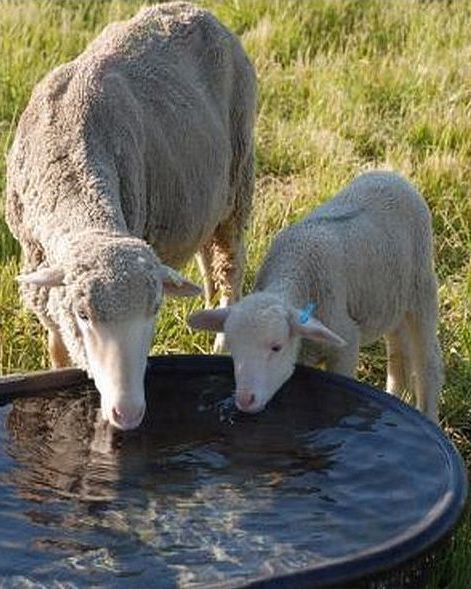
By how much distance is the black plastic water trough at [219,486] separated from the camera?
3.30 m

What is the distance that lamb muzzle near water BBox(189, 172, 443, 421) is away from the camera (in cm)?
412

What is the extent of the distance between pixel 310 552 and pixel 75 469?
2.76ft

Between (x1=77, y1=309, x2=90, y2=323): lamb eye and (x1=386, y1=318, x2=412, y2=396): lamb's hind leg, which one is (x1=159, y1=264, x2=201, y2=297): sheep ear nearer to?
(x1=77, y1=309, x2=90, y2=323): lamb eye

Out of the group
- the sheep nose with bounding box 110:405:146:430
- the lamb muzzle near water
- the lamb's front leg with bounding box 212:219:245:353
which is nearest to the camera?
the sheep nose with bounding box 110:405:146:430

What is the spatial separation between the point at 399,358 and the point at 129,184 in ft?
4.49

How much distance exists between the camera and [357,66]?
8.69 m

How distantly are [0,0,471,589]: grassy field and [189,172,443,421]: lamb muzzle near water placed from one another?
0.37m

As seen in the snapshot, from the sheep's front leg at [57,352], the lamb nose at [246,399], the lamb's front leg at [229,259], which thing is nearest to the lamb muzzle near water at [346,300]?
the lamb nose at [246,399]

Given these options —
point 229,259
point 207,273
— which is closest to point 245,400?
point 229,259

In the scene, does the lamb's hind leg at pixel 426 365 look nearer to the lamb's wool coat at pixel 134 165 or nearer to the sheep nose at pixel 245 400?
the lamb's wool coat at pixel 134 165

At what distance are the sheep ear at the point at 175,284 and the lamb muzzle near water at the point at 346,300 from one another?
17 cm

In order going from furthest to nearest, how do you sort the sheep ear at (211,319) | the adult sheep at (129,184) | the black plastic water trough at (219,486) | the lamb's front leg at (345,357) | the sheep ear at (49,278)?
the lamb's front leg at (345,357), the sheep ear at (211,319), the sheep ear at (49,278), the adult sheep at (129,184), the black plastic water trough at (219,486)

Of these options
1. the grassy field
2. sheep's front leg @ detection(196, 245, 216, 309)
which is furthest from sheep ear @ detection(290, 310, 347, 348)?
sheep's front leg @ detection(196, 245, 216, 309)

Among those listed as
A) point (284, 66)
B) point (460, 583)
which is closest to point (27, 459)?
Result: point (460, 583)
